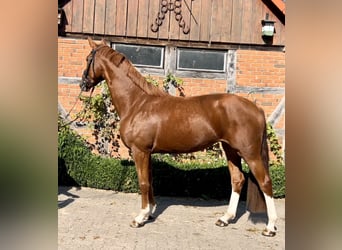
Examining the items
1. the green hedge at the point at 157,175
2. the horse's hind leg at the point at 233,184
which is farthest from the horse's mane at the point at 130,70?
the green hedge at the point at 157,175

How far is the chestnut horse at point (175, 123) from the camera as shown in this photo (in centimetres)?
371

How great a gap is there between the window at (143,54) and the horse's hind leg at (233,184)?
10.0 ft

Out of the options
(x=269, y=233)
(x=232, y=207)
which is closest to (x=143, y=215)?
(x=232, y=207)

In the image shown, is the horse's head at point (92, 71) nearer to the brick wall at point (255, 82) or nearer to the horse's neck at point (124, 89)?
the horse's neck at point (124, 89)

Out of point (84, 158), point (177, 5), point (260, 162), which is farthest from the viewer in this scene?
point (177, 5)

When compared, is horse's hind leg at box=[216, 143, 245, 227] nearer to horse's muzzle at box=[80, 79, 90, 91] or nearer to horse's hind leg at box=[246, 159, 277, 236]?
horse's hind leg at box=[246, 159, 277, 236]

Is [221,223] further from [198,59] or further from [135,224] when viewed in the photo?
[198,59]

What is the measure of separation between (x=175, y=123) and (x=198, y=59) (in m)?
3.19

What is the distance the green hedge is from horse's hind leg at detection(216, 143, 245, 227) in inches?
54.2

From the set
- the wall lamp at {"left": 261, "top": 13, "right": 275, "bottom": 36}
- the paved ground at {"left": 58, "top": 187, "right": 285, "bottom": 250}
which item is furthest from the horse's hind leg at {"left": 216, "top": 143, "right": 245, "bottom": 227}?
the wall lamp at {"left": 261, "top": 13, "right": 275, "bottom": 36}
